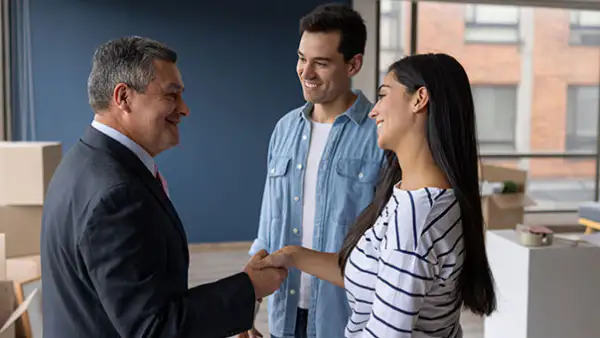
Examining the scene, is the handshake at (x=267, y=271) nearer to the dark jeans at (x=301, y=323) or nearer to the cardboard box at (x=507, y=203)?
the dark jeans at (x=301, y=323)

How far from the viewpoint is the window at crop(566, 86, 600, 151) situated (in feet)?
27.0

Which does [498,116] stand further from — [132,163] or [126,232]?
[126,232]

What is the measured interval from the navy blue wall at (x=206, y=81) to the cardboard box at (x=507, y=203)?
201 cm

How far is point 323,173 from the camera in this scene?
167 centimetres

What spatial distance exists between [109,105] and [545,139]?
8904mm

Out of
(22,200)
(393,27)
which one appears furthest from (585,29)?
(22,200)

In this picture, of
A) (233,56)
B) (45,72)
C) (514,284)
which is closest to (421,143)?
(514,284)

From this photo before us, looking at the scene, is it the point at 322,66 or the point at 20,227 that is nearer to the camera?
the point at 322,66

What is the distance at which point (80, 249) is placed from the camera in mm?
979

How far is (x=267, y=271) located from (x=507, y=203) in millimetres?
3473

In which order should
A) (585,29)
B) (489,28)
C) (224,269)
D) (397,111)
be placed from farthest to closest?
1. (489,28)
2. (585,29)
3. (224,269)
4. (397,111)

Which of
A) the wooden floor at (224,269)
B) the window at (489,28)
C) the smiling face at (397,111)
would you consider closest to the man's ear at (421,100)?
the smiling face at (397,111)

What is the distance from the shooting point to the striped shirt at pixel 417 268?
3.44ft

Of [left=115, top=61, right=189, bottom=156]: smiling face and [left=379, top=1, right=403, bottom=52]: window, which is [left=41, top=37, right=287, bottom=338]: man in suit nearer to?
[left=115, top=61, right=189, bottom=156]: smiling face
